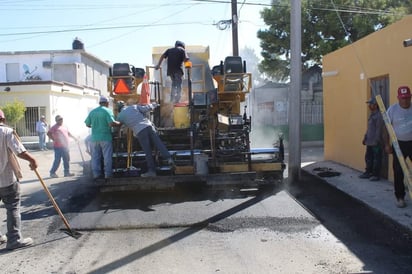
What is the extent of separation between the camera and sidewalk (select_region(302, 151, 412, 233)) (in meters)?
6.19

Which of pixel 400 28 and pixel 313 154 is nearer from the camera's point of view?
pixel 400 28

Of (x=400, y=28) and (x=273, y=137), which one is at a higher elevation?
(x=400, y=28)

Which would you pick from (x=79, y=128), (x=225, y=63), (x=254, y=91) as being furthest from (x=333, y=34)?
(x=79, y=128)

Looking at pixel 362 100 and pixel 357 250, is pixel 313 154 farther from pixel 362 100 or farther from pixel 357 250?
pixel 357 250

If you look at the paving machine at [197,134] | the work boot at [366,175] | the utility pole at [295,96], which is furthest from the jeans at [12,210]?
the work boot at [366,175]

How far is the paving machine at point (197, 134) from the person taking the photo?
781 centimetres

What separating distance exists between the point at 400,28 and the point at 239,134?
3.45 m

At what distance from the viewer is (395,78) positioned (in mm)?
8195

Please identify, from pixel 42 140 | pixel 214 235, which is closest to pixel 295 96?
pixel 214 235

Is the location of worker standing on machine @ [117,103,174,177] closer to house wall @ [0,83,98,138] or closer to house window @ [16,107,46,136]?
house wall @ [0,83,98,138]

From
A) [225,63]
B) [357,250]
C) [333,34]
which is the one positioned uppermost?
[333,34]

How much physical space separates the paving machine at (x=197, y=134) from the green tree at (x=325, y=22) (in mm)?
12703

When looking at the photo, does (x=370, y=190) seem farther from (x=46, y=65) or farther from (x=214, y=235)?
(x=46, y=65)

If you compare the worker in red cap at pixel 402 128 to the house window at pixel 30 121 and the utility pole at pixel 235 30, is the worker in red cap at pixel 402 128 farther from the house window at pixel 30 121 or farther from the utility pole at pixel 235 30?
the house window at pixel 30 121
